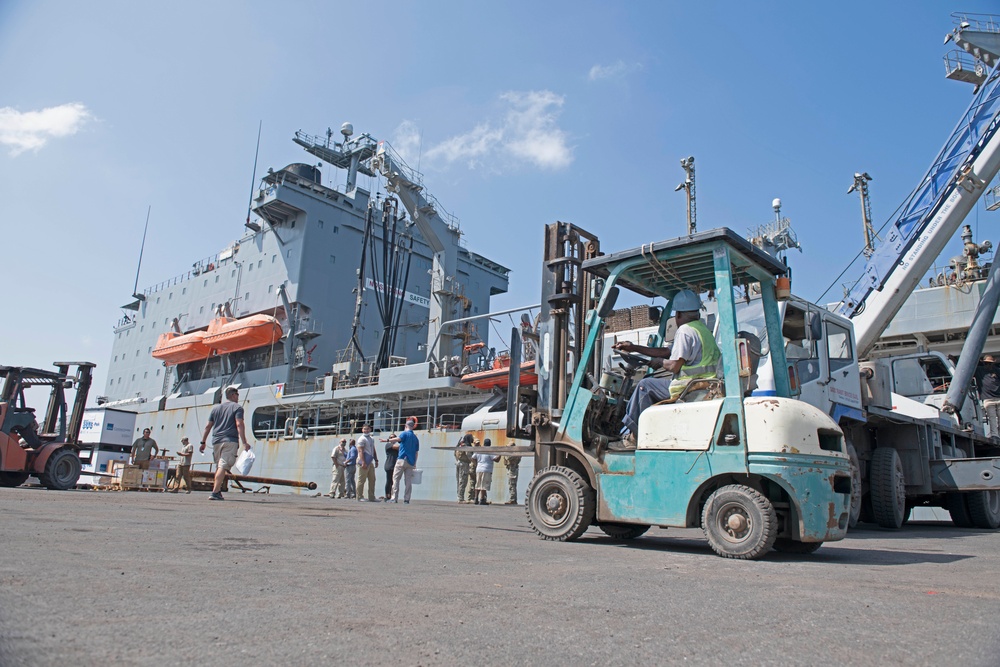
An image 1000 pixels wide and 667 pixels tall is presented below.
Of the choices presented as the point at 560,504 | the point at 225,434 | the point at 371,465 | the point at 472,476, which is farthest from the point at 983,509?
the point at 225,434

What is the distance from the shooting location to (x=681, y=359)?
5.09 metres

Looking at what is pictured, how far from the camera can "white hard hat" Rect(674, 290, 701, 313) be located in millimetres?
5355

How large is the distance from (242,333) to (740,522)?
26.5 m

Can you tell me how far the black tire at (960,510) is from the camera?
33.9ft

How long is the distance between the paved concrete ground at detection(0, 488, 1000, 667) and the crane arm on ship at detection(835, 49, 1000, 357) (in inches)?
424

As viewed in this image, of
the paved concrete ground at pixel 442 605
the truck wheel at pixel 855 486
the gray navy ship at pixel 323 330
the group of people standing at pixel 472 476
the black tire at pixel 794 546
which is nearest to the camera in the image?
the paved concrete ground at pixel 442 605

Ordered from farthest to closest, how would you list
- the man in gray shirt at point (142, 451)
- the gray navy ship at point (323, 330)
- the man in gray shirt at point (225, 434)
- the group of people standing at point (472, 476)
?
1. the gray navy ship at point (323, 330)
2. the group of people standing at point (472, 476)
3. the man in gray shirt at point (142, 451)
4. the man in gray shirt at point (225, 434)

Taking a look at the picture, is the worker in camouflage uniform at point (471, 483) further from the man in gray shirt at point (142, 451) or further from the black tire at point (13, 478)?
the black tire at point (13, 478)

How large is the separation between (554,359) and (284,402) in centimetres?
2261

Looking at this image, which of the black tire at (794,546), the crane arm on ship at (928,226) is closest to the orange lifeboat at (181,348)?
the crane arm on ship at (928,226)

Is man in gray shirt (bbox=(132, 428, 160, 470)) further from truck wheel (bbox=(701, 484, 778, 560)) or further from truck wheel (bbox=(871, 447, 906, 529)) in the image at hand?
truck wheel (bbox=(871, 447, 906, 529))

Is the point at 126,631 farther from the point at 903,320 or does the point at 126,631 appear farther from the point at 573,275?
the point at 903,320

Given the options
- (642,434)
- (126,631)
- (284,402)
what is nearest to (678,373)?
(642,434)

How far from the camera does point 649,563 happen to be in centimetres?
404
